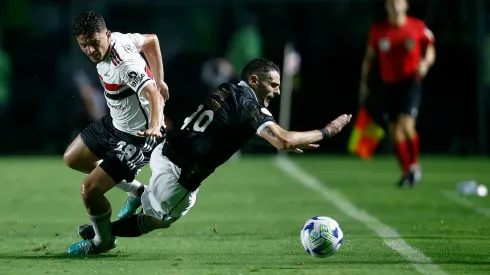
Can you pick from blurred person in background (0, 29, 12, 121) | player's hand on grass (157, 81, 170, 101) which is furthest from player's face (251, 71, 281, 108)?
blurred person in background (0, 29, 12, 121)

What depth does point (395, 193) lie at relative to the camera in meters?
15.7

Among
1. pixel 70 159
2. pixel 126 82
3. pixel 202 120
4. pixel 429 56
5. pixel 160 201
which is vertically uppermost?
pixel 126 82

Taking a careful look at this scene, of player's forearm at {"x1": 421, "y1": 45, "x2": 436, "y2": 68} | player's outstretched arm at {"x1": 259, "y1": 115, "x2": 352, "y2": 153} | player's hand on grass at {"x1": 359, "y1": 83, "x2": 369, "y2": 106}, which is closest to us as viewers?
player's outstretched arm at {"x1": 259, "y1": 115, "x2": 352, "y2": 153}

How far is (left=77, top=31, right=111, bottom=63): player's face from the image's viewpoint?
9.55 metres

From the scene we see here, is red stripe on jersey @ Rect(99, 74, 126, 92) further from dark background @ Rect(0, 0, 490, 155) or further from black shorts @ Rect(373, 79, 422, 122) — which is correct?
dark background @ Rect(0, 0, 490, 155)

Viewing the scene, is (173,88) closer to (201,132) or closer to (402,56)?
(402,56)

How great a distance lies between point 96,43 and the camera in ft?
31.4

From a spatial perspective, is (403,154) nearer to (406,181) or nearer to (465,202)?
(406,181)

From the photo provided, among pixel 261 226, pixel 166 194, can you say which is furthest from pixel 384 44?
pixel 166 194

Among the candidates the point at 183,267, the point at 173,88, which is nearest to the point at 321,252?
the point at 183,267

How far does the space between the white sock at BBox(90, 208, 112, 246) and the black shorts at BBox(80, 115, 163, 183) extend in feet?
1.05

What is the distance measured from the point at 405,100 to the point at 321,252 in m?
8.30

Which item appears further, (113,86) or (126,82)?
(113,86)

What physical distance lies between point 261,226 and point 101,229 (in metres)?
2.76
